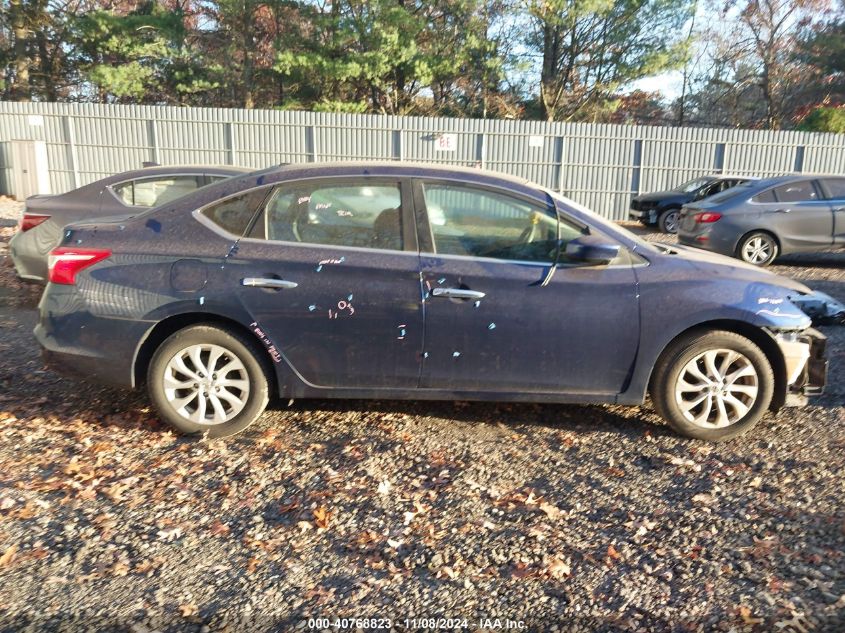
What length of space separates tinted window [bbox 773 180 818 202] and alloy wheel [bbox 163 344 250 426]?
970 centimetres

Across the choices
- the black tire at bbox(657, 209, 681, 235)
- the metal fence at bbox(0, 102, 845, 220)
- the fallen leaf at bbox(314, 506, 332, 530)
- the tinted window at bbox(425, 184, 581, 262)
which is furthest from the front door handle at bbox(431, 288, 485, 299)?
the metal fence at bbox(0, 102, 845, 220)

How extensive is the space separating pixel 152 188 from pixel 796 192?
9456mm

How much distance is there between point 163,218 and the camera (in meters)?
4.15

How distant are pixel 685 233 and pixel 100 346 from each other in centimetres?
960

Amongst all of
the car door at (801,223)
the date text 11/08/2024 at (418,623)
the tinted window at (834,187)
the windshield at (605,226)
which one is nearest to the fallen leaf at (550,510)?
the date text 11/08/2024 at (418,623)

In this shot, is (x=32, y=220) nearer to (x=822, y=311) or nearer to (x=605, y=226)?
(x=605, y=226)

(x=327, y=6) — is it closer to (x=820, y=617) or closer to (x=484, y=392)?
(x=484, y=392)

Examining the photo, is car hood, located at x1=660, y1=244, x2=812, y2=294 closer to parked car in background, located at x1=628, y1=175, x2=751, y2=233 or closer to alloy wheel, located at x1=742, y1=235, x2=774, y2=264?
alloy wheel, located at x1=742, y1=235, x2=774, y2=264

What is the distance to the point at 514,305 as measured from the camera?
394 cm

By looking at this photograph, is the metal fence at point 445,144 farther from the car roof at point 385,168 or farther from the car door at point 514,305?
the car door at point 514,305

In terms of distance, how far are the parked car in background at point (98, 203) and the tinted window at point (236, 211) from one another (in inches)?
125

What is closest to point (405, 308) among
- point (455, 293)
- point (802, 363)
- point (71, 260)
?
point (455, 293)

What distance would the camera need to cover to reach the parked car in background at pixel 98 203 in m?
7.04

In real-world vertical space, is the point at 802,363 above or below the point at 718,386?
above
